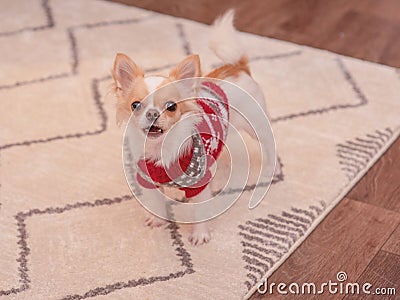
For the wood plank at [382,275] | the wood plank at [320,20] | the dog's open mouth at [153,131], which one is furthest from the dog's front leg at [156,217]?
the wood plank at [320,20]

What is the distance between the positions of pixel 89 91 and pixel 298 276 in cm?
106

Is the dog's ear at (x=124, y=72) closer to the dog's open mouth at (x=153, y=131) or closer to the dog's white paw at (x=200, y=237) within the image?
the dog's open mouth at (x=153, y=131)

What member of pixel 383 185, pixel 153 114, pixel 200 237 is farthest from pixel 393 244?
pixel 153 114

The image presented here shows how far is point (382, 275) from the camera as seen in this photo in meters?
1.72

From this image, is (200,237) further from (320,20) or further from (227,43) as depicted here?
(320,20)

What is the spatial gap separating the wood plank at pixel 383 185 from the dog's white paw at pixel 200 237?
1.44ft

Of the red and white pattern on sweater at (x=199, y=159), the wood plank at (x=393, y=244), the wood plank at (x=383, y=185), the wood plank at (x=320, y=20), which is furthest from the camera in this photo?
the wood plank at (x=320, y=20)

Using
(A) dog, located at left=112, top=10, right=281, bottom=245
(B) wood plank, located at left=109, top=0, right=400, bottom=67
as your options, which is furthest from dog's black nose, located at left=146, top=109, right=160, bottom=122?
(B) wood plank, located at left=109, top=0, right=400, bottom=67

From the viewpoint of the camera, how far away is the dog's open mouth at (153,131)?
1606 mm

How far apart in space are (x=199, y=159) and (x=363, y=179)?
1.93 ft

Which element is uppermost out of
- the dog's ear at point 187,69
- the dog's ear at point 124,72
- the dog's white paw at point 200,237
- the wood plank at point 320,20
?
the wood plank at point 320,20

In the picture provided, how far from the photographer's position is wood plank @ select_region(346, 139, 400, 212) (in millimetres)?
1974

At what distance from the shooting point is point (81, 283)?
1677 millimetres

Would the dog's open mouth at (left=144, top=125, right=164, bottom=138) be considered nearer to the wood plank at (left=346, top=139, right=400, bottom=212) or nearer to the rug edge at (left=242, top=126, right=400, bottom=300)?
the rug edge at (left=242, top=126, right=400, bottom=300)
